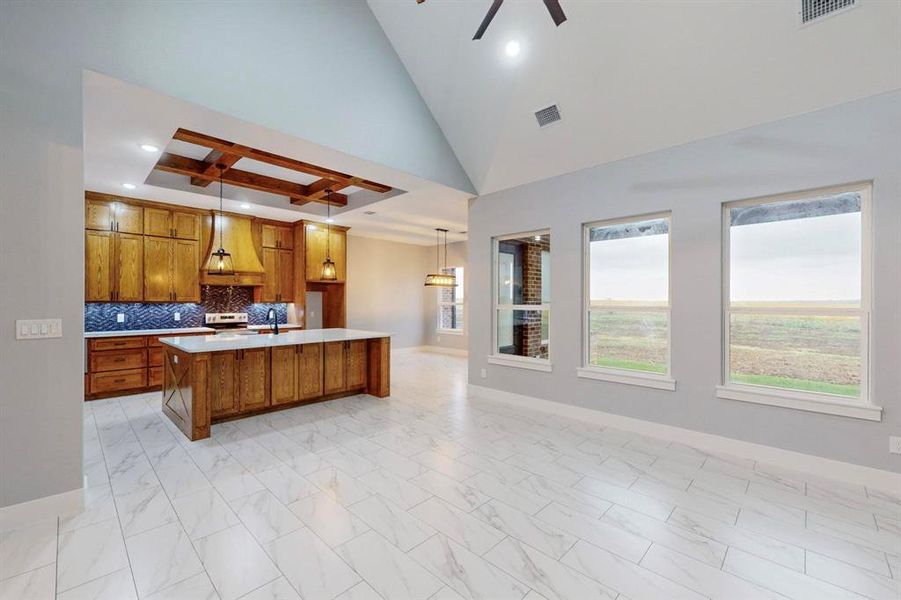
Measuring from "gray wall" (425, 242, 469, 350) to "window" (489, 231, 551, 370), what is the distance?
12.3 feet

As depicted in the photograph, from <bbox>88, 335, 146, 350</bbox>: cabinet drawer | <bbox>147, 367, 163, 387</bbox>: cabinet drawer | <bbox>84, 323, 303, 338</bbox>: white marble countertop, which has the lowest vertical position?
<bbox>147, 367, 163, 387</bbox>: cabinet drawer

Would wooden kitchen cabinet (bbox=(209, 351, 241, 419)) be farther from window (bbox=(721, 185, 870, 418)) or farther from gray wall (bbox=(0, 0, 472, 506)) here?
window (bbox=(721, 185, 870, 418))

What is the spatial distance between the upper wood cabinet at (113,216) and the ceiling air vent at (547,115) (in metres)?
5.82

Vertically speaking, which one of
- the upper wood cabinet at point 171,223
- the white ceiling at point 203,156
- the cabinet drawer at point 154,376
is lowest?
the cabinet drawer at point 154,376

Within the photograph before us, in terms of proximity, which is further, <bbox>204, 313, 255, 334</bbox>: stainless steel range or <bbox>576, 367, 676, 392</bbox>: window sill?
<bbox>204, 313, 255, 334</bbox>: stainless steel range

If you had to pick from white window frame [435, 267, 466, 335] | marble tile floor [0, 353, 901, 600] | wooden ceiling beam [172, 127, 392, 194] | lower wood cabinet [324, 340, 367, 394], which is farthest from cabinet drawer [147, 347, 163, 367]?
white window frame [435, 267, 466, 335]

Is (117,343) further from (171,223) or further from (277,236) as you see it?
(277,236)

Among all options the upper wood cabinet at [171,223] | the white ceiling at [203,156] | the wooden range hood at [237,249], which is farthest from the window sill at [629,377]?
the upper wood cabinet at [171,223]

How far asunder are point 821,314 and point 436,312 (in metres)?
7.89

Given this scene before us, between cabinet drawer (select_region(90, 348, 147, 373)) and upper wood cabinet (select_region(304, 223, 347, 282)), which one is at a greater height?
upper wood cabinet (select_region(304, 223, 347, 282))

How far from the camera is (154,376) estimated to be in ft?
18.2

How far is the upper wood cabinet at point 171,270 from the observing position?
227 inches

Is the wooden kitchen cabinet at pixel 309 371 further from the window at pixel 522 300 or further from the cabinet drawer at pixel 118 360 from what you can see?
the cabinet drawer at pixel 118 360

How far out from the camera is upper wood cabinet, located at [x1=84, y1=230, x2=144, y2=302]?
17.3ft
